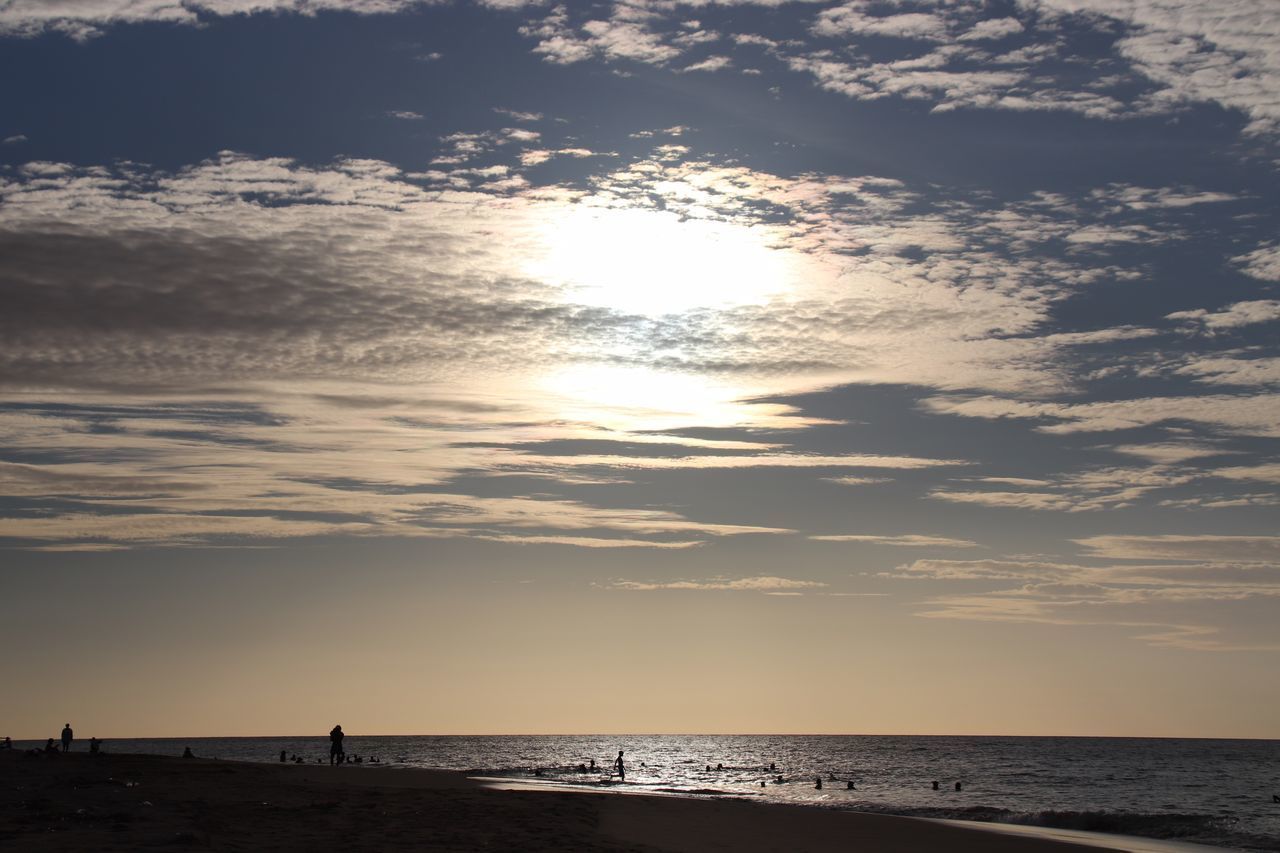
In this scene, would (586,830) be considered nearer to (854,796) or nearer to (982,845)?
(982,845)

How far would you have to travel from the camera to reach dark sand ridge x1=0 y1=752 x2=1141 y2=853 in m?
21.6

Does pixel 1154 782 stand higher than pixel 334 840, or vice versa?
pixel 334 840

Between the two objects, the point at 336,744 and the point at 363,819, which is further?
the point at 336,744

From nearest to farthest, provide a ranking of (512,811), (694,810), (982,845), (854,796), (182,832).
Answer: (182,832)
(512,811)
(982,845)
(694,810)
(854,796)

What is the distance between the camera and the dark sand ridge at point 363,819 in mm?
21594

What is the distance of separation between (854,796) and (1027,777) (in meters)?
45.1

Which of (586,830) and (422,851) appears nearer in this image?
(422,851)

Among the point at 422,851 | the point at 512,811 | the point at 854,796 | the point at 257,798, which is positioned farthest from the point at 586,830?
the point at 854,796

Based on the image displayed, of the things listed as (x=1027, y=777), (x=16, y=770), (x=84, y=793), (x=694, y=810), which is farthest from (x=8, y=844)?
(x=1027, y=777)

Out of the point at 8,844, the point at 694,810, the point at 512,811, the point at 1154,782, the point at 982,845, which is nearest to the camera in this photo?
the point at 8,844

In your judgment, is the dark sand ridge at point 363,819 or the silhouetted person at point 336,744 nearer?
the dark sand ridge at point 363,819

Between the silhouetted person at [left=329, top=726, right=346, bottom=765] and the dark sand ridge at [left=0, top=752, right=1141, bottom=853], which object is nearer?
the dark sand ridge at [left=0, top=752, right=1141, bottom=853]

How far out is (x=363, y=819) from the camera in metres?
25.9

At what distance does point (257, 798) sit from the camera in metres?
30.3
